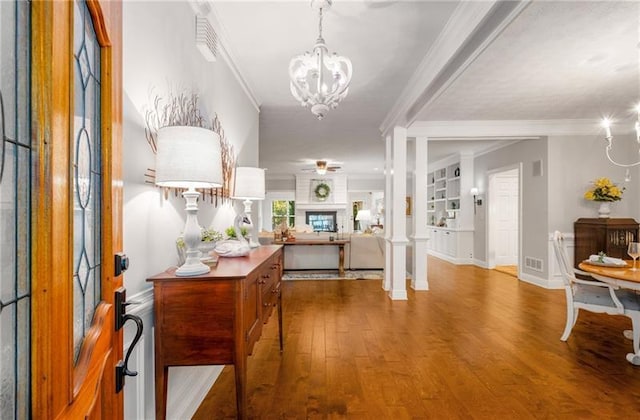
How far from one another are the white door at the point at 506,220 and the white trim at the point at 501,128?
6.55 feet

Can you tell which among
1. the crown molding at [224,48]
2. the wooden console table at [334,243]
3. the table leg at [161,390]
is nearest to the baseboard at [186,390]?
the table leg at [161,390]

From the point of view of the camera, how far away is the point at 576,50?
264 centimetres

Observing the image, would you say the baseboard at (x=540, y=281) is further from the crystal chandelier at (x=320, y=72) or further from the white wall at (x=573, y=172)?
the crystal chandelier at (x=320, y=72)

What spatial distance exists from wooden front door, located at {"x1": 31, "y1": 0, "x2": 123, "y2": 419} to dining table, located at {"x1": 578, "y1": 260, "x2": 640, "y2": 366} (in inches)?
126

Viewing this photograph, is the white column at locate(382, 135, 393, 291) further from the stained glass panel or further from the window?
the window

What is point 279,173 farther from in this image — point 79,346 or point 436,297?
point 79,346

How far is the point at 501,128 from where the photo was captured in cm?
480

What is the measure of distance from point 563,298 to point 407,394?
11.7 ft

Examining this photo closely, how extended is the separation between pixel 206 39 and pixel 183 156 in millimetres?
1223

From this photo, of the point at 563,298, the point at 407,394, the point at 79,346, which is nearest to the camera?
the point at 79,346

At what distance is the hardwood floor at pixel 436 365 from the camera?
1955 mm

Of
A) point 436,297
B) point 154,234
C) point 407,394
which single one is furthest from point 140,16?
point 436,297

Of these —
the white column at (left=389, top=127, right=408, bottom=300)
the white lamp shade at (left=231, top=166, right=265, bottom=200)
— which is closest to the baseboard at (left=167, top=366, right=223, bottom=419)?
the white lamp shade at (left=231, top=166, right=265, bottom=200)

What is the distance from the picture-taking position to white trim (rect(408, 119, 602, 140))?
4766mm
